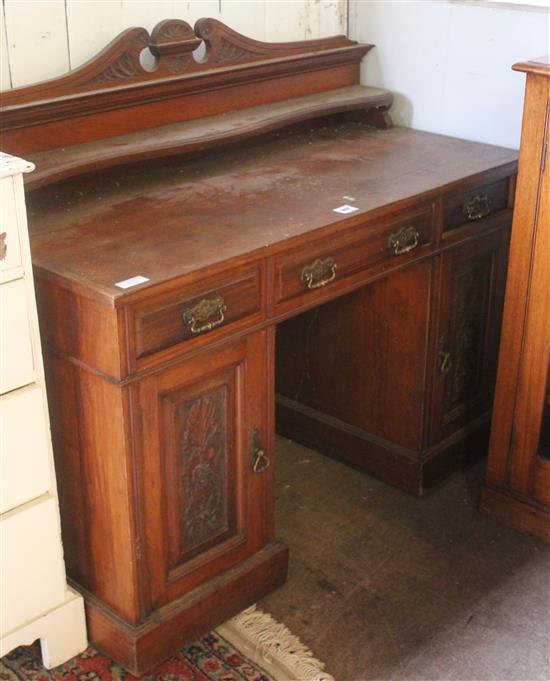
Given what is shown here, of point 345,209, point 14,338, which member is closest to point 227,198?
point 345,209

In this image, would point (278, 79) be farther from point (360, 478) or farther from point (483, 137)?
point (360, 478)

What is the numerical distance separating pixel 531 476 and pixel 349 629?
26.1 inches

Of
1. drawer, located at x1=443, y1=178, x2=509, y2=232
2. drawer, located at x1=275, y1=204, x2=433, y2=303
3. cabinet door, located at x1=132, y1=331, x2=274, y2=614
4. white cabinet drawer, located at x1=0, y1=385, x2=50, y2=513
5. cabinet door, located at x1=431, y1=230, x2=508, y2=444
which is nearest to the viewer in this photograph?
white cabinet drawer, located at x1=0, y1=385, x2=50, y2=513

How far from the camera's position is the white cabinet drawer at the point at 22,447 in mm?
1859

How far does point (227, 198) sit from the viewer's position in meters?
2.26

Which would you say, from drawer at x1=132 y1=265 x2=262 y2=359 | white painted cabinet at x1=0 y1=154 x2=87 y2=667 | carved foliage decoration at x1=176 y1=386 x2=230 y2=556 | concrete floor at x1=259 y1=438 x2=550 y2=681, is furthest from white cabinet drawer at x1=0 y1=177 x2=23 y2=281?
concrete floor at x1=259 y1=438 x2=550 y2=681

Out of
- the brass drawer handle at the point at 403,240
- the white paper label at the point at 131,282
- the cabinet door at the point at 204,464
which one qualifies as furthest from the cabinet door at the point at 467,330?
the white paper label at the point at 131,282

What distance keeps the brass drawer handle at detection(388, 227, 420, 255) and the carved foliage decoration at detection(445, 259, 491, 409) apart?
0.30 meters

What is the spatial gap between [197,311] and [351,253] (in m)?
0.48

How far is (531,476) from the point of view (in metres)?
2.57

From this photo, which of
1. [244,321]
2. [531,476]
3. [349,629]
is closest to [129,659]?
[349,629]

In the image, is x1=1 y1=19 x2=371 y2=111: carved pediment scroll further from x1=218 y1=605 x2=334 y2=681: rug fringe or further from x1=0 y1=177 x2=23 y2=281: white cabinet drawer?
x1=218 y1=605 x2=334 y2=681: rug fringe

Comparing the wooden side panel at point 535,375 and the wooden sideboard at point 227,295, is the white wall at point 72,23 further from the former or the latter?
the wooden side panel at point 535,375

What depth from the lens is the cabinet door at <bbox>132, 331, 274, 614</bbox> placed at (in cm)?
196
